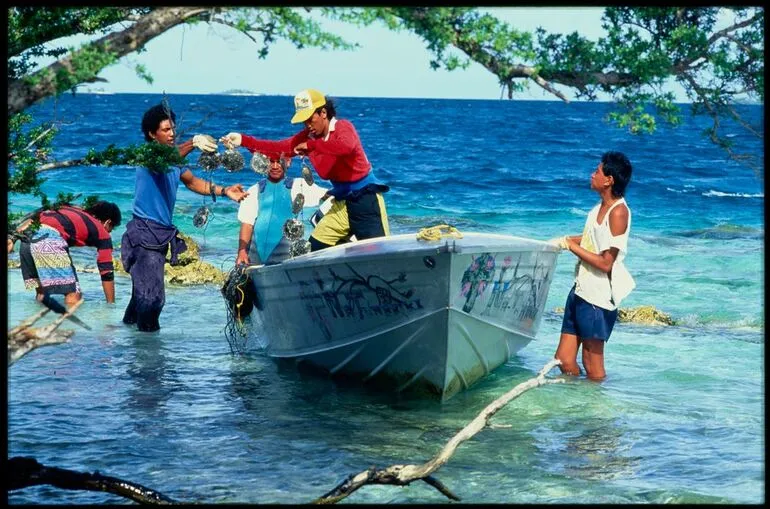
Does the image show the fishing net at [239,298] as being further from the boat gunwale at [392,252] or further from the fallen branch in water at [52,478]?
the fallen branch in water at [52,478]

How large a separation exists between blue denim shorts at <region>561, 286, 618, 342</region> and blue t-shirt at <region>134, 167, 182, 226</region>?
370cm

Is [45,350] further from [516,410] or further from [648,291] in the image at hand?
[648,291]

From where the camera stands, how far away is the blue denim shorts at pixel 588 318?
343 inches

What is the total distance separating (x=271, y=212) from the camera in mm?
10172

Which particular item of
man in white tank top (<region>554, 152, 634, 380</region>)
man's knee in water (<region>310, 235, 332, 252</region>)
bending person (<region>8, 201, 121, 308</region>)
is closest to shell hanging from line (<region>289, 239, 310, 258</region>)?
man's knee in water (<region>310, 235, 332, 252</region>)

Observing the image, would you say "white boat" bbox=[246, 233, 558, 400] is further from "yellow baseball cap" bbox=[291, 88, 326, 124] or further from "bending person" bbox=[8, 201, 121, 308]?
"bending person" bbox=[8, 201, 121, 308]

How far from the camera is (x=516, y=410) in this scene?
8961 millimetres

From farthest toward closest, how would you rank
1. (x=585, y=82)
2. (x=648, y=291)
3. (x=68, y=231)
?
Result: 1. (x=648, y=291)
2. (x=68, y=231)
3. (x=585, y=82)

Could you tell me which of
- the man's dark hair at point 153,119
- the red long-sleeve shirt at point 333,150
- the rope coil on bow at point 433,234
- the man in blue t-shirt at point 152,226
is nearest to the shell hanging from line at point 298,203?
the red long-sleeve shirt at point 333,150

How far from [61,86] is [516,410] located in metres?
5.18

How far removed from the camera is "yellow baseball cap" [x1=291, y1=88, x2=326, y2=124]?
8.56 m

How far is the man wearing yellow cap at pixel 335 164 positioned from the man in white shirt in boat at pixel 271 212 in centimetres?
42

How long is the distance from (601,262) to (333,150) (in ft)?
7.33

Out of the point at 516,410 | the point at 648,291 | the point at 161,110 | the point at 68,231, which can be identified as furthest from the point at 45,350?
the point at 648,291
